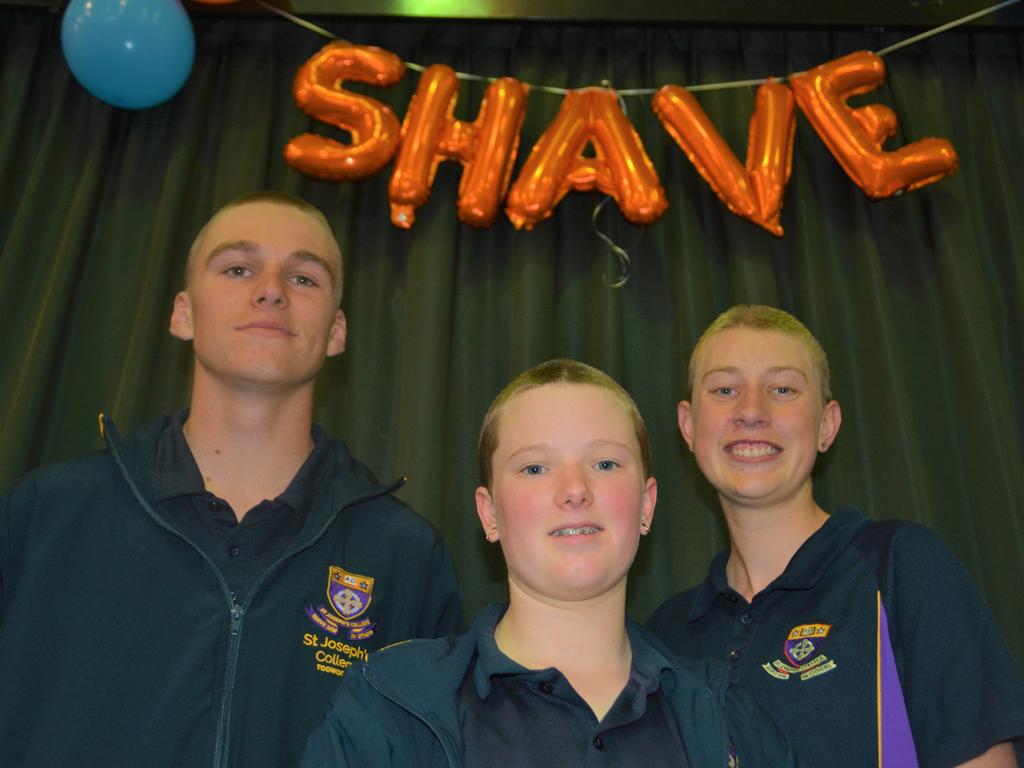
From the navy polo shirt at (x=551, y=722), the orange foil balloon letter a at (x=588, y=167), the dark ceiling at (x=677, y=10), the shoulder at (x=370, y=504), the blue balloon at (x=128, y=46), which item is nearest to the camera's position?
the navy polo shirt at (x=551, y=722)

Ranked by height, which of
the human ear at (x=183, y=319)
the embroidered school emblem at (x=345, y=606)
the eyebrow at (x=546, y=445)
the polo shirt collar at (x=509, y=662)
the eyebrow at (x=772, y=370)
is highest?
the human ear at (x=183, y=319)

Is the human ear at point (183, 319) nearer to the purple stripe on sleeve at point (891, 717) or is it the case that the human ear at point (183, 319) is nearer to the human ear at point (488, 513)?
the human ear at point (488, 513)

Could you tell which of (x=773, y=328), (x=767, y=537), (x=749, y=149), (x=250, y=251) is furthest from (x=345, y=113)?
(x=767, y=537)

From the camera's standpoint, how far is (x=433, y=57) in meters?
2.75

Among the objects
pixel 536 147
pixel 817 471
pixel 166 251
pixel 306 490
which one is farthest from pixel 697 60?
pixel 306 490

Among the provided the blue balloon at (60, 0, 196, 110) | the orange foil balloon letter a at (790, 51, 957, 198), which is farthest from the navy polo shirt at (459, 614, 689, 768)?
the blue balloon at (60, 0, 196, 110)

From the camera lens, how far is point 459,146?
248cm

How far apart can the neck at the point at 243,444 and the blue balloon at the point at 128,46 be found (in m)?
1.00

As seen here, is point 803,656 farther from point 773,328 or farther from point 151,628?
point 151,628

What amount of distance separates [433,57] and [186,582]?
166 cm

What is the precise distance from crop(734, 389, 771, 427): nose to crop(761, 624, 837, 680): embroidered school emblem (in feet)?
1.11

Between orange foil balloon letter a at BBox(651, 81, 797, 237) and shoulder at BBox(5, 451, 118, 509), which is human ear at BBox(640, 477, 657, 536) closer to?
shoulder at BBox(5, 451, 118, 509)

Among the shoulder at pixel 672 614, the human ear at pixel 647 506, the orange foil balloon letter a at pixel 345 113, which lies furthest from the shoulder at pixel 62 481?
the orange foil balloon letter a at pixel 345 113

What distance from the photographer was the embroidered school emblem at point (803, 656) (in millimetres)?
1536
